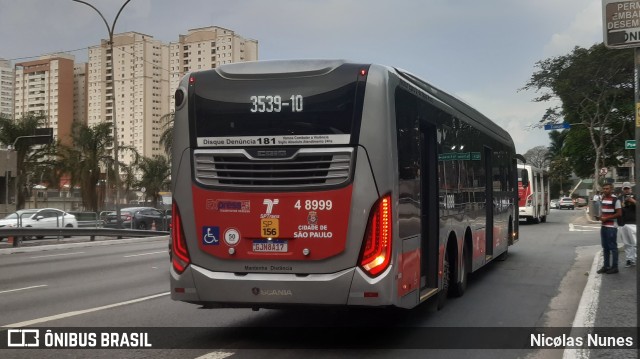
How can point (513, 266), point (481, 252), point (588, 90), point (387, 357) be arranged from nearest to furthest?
point (387, 357), point (481, 252), point (513, 266), point (588, 90)

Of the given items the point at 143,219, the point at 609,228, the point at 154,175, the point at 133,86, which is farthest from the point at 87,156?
the point at 609,228

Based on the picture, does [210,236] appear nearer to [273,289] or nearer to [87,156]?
[273,289]

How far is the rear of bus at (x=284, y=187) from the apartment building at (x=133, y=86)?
2234 inches

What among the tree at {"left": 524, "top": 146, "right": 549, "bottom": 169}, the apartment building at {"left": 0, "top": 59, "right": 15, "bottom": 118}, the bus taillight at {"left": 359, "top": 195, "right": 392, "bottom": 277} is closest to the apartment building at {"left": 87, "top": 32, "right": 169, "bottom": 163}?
the apartment building at {"left": 0, "top": 59, "right": 15, "bottom": 118}

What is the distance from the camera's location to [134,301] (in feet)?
33.2

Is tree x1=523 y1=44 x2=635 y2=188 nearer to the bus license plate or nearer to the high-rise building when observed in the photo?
the bus license plate

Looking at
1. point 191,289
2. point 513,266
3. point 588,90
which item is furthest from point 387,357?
point 588,90

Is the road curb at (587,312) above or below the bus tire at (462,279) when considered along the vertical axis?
below

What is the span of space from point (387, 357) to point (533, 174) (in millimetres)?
26634

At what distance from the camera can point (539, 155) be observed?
12631cm

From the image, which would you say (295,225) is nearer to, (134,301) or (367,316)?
(367,316)

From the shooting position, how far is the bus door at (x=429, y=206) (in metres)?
7.85

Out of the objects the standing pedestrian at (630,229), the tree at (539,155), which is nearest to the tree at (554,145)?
the tree at (539,155)

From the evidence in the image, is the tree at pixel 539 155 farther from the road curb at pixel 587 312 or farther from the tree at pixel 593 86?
the road curb at pixel 587 312
